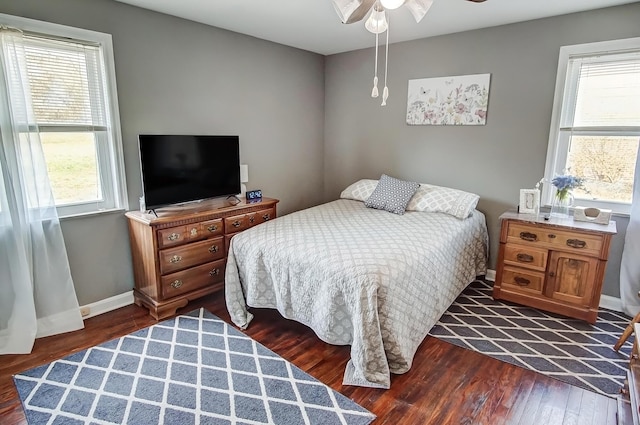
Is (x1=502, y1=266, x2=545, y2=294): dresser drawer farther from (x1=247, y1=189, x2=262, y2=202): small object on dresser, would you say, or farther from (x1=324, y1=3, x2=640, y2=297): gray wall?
(x1=247, y1=189, x2=262, y2=202): small object on dresser

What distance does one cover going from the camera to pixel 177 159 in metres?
2.98

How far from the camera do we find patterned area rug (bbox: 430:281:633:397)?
2213mm

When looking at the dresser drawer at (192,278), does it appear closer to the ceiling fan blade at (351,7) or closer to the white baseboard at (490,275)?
the ceiling fan blade at (351,7)

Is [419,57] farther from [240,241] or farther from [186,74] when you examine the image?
[240,241]

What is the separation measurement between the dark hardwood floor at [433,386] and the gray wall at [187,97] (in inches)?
25.2

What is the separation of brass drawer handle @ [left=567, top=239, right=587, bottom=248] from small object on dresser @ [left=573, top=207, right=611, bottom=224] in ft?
0.86

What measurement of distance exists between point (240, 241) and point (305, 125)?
7.16ft

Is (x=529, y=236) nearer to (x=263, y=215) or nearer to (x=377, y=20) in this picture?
(x=377, y=20)

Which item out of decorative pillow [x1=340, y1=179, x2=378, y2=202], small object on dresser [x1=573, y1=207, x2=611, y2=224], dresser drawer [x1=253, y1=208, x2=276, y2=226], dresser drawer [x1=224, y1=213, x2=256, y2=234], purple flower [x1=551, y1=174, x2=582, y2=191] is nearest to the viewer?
small object on dresser [x1=573, y1=207, x2=611, y2=224]

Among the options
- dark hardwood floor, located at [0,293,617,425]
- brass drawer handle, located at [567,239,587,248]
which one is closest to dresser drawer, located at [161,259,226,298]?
dark hardwood floor, located at [0,293,617,425]

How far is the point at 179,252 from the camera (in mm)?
2852

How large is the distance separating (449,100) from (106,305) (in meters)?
3.60

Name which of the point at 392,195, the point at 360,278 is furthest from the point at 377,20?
the point at 392,195

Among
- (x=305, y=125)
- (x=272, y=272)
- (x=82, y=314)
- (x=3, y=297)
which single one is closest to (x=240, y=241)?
(x=272, y=272)
